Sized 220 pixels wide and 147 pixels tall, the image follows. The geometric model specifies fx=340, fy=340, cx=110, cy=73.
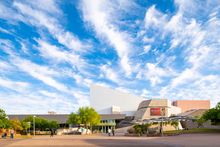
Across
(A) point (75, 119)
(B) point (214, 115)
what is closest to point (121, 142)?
(B) point (214, 115)

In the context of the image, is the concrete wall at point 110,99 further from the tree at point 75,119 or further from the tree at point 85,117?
the tree at point 85,117

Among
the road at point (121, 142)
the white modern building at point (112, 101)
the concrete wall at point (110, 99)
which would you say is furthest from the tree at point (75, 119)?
the concrete wall at point (110, 99)

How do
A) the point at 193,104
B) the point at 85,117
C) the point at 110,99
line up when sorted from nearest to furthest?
the point at 85,117 → the point at 110,99 → the point at 193,104

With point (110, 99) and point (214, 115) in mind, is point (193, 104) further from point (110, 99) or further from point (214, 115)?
point (214, 115)

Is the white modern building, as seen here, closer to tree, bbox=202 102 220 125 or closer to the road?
tree, bbox=202 102 220 125

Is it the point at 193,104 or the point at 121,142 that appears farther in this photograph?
the point at 193,104

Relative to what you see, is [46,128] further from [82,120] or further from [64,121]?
[64,121]

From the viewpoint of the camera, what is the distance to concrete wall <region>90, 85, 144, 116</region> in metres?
146

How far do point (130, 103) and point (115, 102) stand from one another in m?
6.66

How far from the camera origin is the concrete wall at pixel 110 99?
146 meters

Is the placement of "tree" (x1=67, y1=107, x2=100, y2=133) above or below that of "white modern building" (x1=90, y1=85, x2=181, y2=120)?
below

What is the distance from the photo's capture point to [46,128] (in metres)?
94.8

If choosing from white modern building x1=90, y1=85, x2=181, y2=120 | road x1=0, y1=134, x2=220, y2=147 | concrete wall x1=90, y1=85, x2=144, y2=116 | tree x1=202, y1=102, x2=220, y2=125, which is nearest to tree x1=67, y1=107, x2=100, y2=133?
tree x1=202, y1=102, x2=220, y2=125

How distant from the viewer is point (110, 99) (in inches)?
5802
